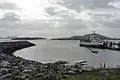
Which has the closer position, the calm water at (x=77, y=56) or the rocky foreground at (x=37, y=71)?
the rocky foreground at (x=37, y=71)

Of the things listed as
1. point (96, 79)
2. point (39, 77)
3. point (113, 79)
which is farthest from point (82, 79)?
point (39, 77)

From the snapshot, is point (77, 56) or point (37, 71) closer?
point (37, 71)

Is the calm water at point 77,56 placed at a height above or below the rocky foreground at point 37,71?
below

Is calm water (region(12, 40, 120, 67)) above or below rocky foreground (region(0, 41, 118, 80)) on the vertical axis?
below

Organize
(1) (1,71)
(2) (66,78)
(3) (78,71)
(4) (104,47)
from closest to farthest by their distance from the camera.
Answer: (2) (66,78) → (1) (1,71) → (3) (78,71) → (4) (104,47)

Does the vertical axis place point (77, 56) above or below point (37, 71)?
below

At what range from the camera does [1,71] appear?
28.6 meters

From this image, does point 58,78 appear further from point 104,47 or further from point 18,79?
point 104,47

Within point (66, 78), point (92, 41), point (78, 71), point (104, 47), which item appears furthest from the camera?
point (92, 41)

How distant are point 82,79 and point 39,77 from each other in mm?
4746

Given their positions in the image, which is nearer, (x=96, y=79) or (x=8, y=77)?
(x=96, y=79)

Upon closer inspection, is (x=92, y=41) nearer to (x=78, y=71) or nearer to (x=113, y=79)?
(x=78, y=71)

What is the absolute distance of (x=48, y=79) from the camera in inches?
891

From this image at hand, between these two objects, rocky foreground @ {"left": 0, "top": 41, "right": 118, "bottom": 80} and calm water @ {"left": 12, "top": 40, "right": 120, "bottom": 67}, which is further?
calm water @ {"left": 12, "top": 40, "right": 120, "bottom": 67}
